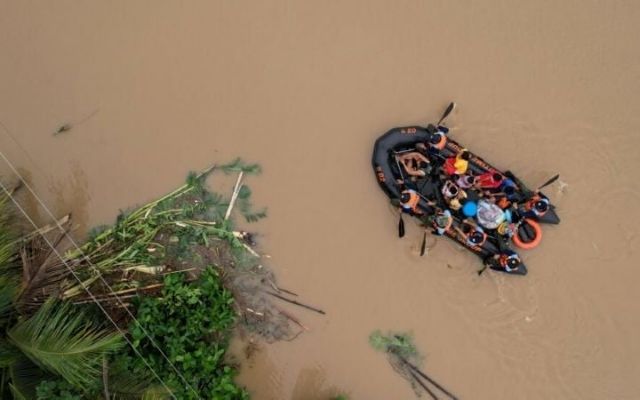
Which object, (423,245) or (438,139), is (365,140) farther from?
(423,245)

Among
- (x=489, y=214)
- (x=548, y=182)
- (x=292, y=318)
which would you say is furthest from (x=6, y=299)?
(x=548, y=182)

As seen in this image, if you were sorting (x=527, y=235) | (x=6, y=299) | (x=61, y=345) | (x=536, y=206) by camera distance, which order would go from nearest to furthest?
(x=61, y=345) < (x=6, y=299) < (x=536, y=206) < (x=527, y=235)

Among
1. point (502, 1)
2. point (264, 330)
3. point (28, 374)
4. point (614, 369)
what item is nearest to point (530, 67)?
point (502, 1)

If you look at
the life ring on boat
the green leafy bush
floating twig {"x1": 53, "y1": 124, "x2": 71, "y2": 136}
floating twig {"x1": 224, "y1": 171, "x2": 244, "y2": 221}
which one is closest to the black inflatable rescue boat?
the life ring on boat

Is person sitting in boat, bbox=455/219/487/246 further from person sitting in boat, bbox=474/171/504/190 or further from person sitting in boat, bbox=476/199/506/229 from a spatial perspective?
person sitting in boat, bbox=474/171/504/190

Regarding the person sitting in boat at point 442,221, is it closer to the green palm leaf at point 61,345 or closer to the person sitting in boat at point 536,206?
the person sitting in boat at point 536,206

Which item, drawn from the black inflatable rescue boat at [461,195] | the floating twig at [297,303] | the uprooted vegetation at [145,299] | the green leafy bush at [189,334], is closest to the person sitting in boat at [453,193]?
the black inflatable rescue boat at [461,195]

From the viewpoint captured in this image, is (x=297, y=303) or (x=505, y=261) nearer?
(x=505, y=261)
